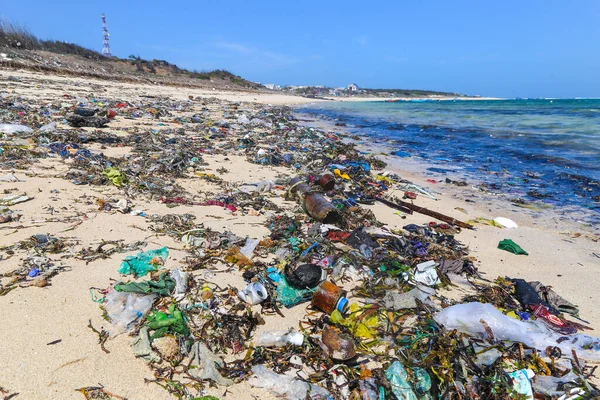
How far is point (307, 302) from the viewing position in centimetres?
273

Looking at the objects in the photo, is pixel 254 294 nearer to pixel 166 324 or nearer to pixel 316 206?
pixel 166 324

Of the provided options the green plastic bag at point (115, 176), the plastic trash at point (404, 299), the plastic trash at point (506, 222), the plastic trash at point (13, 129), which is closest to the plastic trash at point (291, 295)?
the plastic trash at point (404, 299)

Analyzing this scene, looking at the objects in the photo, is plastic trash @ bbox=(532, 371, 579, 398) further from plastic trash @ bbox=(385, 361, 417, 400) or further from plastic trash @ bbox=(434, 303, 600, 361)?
plastic trash @ bbox=(385, 361, 417, 400)

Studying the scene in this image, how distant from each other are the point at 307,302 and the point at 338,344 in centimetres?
59

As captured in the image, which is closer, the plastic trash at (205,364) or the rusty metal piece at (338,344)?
the plastic trash at (205,364)

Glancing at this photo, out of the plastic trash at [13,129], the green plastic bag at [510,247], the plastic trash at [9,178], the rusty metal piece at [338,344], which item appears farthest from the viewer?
the plastic trash at [13,129]

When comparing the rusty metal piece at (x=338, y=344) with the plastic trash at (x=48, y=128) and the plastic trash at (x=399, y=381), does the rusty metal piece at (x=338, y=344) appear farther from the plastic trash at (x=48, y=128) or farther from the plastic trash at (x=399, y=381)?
the plastic trash at (x=48, y=128)

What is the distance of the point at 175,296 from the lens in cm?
259

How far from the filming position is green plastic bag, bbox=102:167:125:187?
492 centimetres

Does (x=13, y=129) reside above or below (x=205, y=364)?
above

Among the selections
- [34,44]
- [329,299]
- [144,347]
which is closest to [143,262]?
[144,347]

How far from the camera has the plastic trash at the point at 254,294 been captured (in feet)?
8.64

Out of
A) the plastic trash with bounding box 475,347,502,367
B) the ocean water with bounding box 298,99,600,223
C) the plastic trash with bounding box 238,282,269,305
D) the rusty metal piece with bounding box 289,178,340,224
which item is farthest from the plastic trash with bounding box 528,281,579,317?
the ocean water with bounding box 298,99,600,223

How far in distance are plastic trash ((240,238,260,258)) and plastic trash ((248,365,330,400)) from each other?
1415 millimetres
